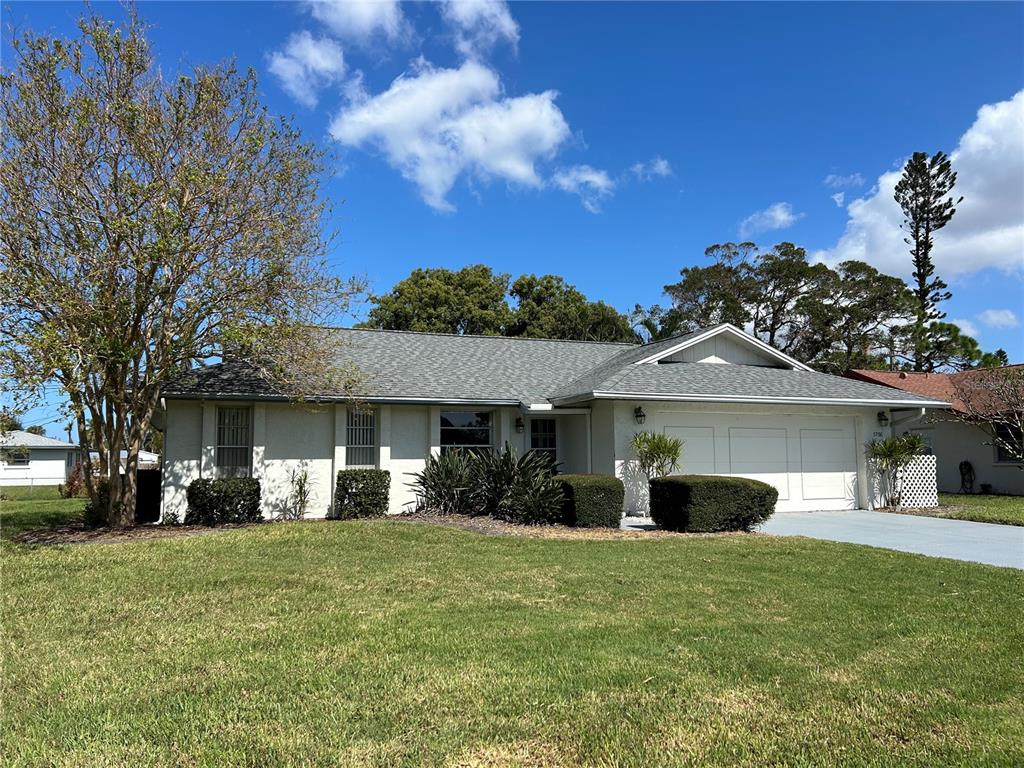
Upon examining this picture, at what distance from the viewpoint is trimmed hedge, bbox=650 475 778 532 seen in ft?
39.2

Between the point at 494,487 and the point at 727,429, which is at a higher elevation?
the point at 727,429

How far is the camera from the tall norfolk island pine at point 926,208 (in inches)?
1473

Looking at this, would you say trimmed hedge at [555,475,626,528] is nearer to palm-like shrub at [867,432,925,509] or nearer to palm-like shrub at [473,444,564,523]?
palm-like shrub at [473,444,564,523]

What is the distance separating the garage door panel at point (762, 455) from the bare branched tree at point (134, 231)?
1028 centimetres

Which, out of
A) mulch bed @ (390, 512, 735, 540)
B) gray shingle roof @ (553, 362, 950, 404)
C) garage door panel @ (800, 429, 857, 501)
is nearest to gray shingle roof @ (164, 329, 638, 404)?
gray shingle roof @ (553, 362, 950, 404)

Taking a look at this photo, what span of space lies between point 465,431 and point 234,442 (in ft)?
17.2

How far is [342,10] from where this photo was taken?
12.0 meters

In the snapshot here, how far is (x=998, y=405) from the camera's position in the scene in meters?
20.8

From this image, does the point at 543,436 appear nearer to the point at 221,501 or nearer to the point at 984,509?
the point at 221,501

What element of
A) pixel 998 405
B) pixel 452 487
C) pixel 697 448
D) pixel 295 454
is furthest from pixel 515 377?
pixel 998 405

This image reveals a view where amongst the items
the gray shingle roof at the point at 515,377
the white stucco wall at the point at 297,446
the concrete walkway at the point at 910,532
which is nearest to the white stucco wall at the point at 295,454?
the white stucco wall at the point at 297,446

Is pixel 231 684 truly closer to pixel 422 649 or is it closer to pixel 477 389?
pixel 422 649

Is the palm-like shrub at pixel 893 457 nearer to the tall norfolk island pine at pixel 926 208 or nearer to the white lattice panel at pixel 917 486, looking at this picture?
the white lattice panel at pixel 917 486

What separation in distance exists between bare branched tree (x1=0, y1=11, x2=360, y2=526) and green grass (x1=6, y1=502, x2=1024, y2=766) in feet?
12.2
